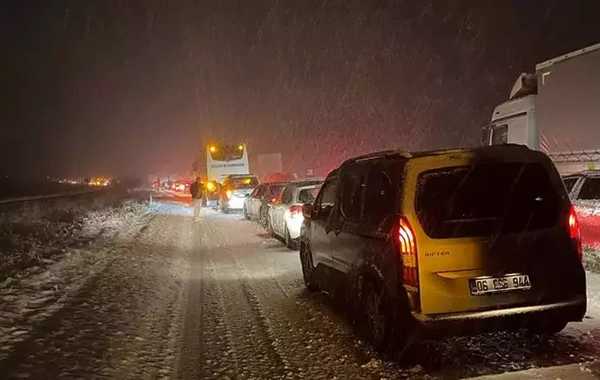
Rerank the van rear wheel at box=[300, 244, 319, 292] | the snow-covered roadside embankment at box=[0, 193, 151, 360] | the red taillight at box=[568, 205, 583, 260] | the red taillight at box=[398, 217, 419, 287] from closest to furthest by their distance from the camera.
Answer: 1. the red taillight at box=[398, 217, 419, 287]
2. the red taillight at box=[568, 205, 583, 260]
3. the snow-covered roadside embankment at box=[0, 193, 151, 360]
4. the van rear wheel at box=[300, 244, 319, 292]

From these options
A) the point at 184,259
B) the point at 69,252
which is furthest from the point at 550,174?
the point at 69,252

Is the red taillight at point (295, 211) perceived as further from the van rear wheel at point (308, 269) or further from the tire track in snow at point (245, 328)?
the van rear wheel at point (308, 269)

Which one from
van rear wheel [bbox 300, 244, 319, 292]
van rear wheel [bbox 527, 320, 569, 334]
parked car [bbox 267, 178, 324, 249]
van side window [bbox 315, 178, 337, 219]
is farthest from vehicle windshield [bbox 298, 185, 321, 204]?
van rear wheel [bbox 527, 320, 569, 334]

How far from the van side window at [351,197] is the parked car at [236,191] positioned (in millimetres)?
20509

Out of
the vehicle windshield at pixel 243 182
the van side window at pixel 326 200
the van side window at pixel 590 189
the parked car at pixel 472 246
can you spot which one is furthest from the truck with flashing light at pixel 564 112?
the vehicle windshield at pixel 243 182

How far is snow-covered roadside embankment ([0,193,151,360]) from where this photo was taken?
741 cm

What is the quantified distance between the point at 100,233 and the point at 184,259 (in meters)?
6.14

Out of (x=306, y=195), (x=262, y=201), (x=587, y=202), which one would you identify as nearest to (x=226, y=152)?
(x=262, y=201)

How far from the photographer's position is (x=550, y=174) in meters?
5.44

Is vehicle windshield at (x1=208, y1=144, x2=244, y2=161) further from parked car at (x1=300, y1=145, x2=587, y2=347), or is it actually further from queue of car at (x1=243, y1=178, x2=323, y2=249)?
parked car at (x1=300, y1=145, x2=587, y2=347)

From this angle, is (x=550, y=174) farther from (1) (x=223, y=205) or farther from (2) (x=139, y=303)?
(1) (x=223, y=205)

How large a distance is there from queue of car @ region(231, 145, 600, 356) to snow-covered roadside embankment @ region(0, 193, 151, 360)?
151 inches

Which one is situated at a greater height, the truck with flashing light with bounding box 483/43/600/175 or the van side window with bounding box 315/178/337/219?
the truck with flashing light with bounding box 483/43/600/175

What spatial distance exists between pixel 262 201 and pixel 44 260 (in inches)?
340
